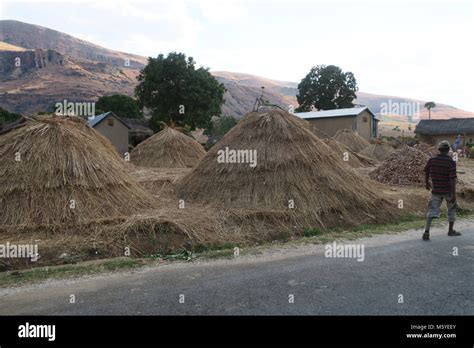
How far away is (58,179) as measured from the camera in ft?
29.4

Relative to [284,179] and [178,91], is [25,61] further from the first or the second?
[284,179]

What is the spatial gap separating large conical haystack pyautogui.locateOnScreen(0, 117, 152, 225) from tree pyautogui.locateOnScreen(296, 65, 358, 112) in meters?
56.9

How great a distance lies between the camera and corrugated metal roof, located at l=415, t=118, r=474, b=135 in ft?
145

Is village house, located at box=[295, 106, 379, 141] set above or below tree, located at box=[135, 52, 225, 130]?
below

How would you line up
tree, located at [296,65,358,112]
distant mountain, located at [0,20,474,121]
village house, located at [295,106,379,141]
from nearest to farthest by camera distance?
village house, located at [295,106,379,141] < tree, located at [296,65,358,112] < distant mountain, located at [0,20,474,121]

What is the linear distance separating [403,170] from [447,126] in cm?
3572

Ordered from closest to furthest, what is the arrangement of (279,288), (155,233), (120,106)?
(279,288) < (155,233) < (120,106)
